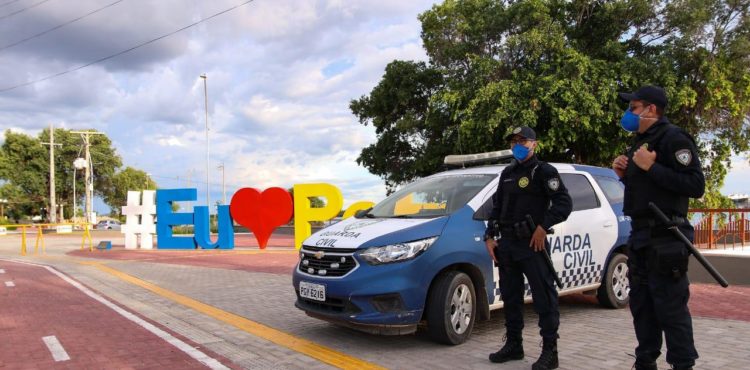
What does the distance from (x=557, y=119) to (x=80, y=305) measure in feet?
43.7

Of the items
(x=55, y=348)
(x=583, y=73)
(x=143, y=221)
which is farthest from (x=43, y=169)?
(x=55, y=348)

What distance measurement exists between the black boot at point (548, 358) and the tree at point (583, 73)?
12389 millimetres

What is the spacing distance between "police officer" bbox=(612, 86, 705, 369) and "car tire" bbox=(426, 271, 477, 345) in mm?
1664

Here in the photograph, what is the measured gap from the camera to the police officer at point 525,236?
428 centimetres

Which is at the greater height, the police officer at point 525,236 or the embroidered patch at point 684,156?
the embroidered patch at point 684,156

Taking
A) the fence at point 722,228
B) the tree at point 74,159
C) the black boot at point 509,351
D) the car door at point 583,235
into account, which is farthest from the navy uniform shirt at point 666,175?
the tree at point 74,159

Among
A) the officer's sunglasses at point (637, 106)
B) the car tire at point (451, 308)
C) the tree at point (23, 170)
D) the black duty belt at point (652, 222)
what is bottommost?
the car tire at point (451, 308)

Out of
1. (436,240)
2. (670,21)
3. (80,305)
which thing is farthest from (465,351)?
(670,21)

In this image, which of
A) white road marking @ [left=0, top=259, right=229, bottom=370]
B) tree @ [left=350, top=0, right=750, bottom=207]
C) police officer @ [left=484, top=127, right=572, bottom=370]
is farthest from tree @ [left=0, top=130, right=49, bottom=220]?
police officer @ [left=484, top=127, right=572, bottom=370]

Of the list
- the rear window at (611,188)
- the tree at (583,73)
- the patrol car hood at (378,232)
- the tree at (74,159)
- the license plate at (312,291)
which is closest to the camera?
the patrol car hood at (378,232)

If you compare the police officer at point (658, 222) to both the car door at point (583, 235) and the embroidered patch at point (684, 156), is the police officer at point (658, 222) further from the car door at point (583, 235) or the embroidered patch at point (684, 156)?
the car door at point (583, 235)

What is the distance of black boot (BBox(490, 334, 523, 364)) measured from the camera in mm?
4539

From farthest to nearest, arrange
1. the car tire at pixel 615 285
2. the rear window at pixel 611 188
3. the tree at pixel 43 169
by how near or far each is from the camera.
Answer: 1. the tree at pixel 43 169
2. the rear window at pixel 611 188
3. the car tire at pixel 615 285

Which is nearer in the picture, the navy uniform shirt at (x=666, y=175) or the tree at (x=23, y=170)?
the navy uniform shirt at (x=666, y=175)
